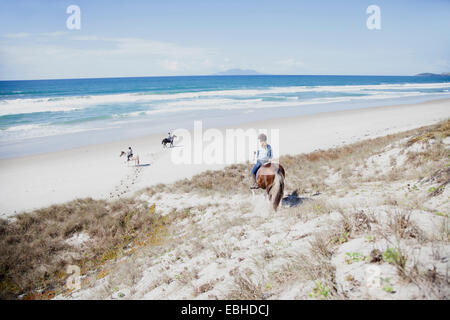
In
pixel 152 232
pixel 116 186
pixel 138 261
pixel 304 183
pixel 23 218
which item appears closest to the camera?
pixel 138 261

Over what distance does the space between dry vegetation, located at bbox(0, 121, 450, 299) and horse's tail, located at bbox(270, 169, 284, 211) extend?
16.2 inches

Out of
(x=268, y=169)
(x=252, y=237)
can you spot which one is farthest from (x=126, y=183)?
(x=252, y=237)

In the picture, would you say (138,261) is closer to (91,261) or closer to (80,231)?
(91,261)

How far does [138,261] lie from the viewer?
5.99 meters

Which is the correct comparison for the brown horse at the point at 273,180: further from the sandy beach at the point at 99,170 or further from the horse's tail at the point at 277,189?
the sandy beach at the point at 99,170

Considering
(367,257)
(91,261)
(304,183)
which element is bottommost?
(91,261)

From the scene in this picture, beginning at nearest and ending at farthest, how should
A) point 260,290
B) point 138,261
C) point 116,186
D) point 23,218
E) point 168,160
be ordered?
point 260,290 → point 138,261 → point 23,218 → point 116,186 → point 168,160

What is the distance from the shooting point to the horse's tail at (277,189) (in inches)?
265

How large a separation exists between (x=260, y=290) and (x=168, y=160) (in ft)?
46.5

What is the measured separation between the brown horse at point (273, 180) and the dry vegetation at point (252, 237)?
497 millimetres

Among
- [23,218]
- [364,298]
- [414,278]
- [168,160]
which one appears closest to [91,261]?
[23,218]

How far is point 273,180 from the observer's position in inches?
268

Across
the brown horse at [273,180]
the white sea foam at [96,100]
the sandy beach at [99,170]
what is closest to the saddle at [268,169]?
the brown horse at [273,180]

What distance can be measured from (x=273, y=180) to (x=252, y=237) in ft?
6.39
